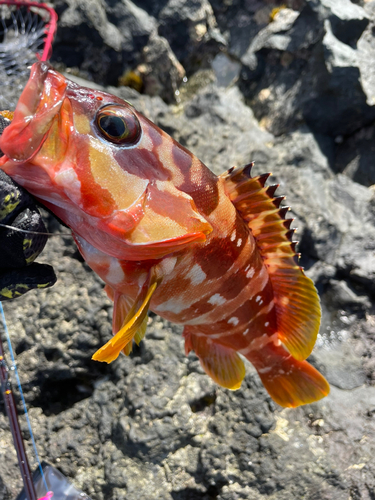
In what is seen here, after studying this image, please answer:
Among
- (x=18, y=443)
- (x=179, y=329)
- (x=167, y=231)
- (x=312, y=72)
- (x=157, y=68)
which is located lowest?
(x=18, y=443)

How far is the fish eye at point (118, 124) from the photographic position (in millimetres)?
948

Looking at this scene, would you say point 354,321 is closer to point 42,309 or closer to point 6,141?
point 42,309

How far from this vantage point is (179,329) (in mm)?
2186

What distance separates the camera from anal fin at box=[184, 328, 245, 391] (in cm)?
154

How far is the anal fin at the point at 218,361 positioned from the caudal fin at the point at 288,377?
9 cm

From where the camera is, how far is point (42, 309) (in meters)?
2.06

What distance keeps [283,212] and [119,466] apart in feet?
5.27

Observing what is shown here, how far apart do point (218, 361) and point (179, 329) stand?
0.65 m

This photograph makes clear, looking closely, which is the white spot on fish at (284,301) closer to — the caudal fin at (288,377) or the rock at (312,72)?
the caudal fin at (288,377)

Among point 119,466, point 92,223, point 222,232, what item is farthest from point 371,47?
point 119,466

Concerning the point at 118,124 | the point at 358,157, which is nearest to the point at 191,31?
the point at 358,157

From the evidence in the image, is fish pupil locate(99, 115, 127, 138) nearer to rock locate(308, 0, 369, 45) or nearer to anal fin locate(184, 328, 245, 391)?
anal fin locate(184, 328, 245, 391)

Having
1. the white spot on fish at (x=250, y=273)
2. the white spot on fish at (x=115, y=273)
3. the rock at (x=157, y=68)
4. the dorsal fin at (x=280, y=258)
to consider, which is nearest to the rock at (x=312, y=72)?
the rock at (x=157, y=68)

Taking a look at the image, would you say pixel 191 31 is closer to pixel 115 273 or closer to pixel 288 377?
pixel 115 273
